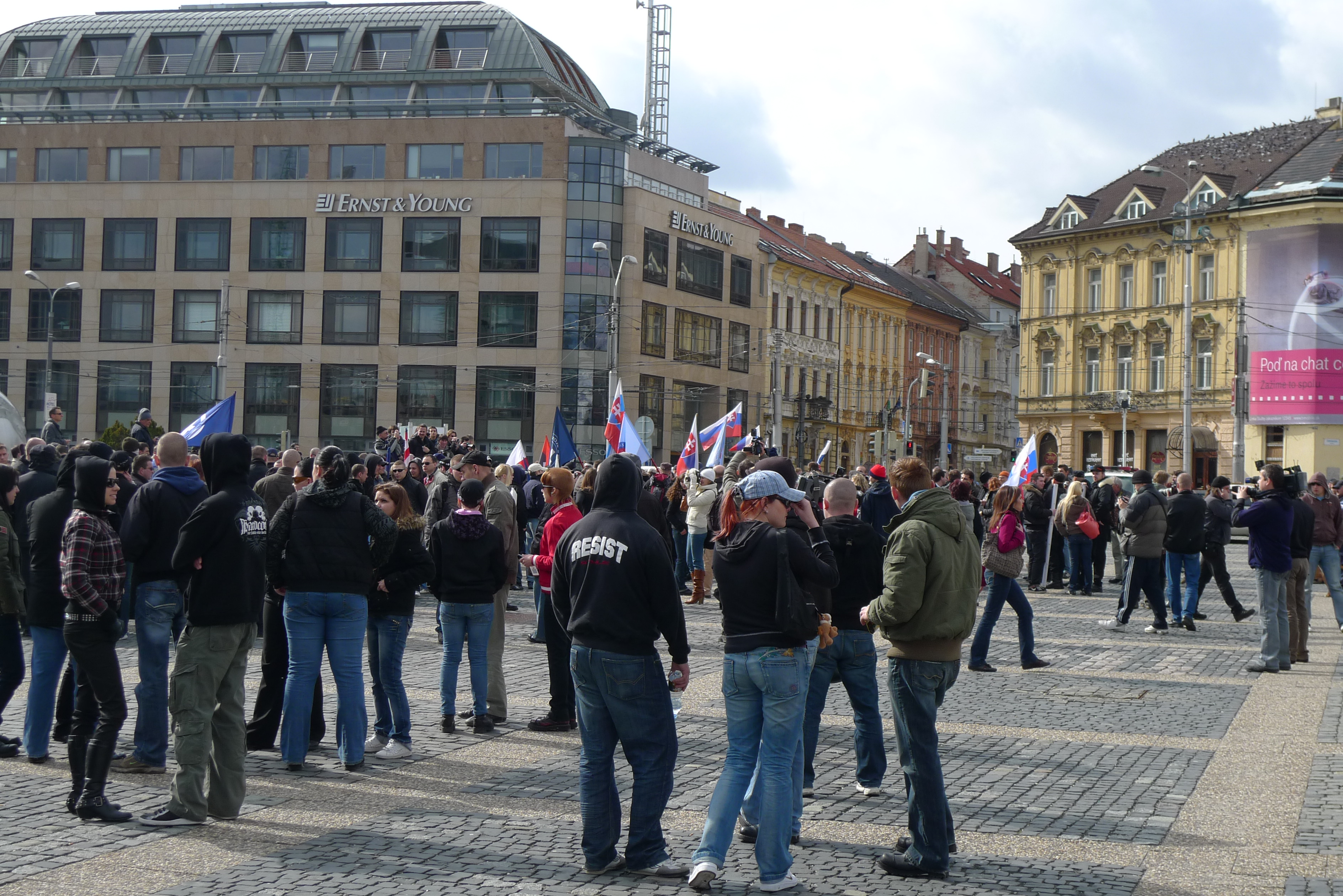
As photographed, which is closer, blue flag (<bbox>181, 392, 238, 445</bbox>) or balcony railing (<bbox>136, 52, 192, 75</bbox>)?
blue flag (<bbox>181, 392, 238, 445</bbox>)

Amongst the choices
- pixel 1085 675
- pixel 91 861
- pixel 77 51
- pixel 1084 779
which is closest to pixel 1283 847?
pixel 1084 779

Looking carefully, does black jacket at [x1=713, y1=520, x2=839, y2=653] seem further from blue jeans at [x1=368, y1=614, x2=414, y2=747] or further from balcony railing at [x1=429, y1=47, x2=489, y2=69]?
balcony railing at [x1=429, y1=47, x2=489, y2=69]

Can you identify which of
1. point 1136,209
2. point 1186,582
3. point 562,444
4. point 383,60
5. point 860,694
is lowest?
point 860,694

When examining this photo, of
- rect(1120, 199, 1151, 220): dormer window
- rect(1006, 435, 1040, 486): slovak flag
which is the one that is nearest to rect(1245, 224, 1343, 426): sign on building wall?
rect(1120, 199, 1151, 220): dormer window

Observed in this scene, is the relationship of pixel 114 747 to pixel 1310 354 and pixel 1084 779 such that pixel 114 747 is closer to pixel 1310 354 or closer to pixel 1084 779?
pixel 1084 779

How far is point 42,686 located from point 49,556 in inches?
33.4

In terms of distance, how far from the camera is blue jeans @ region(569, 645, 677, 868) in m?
6.75

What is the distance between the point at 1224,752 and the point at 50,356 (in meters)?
52.6

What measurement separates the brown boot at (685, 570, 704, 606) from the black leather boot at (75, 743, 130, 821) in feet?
45.5

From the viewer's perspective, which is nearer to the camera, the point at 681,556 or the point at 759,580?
the point at 759,580

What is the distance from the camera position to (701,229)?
65.3 m

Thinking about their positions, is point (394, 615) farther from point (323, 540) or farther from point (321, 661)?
point (323, 540)

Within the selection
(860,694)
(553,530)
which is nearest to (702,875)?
(860,694)

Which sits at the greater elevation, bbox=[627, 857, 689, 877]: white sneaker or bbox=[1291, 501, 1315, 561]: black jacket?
bbox=[1291, 501, 1315, 561]: black jacket
